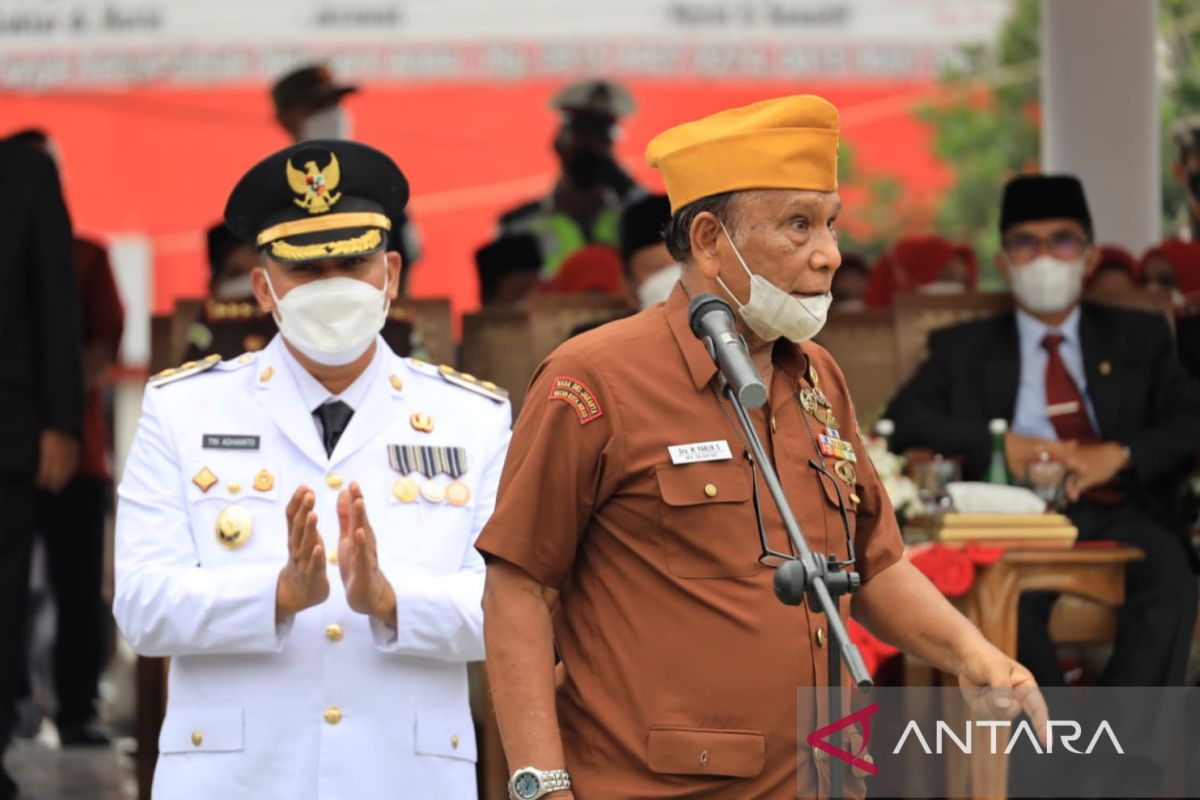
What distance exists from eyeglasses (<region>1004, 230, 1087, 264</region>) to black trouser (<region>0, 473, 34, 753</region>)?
329 centimetres

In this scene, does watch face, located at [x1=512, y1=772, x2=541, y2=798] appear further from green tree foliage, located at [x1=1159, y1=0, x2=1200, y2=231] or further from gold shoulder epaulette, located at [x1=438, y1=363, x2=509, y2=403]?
green tree foliage, located at [x1=1159, y1=0, x2=1200, y2=231]

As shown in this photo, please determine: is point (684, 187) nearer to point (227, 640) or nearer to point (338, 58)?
point (227, 640)

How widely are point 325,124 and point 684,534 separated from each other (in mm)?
7562

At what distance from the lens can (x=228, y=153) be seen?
47.9 feet

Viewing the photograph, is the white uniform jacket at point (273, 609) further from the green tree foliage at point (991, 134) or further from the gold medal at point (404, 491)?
the green tree foliage at point (991, 134)

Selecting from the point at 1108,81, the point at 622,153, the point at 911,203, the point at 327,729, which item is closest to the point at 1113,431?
the point at 1108,81

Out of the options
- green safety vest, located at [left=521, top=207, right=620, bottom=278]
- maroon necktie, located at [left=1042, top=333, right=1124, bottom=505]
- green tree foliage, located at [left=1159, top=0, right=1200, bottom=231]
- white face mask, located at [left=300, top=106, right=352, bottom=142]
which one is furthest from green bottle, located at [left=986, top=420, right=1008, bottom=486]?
green tree foliage, located at [left=1159, top=0, right=1200, bottom=231]

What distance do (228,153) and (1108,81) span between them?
735 cm

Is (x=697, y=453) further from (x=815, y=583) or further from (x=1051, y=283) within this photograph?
(x=1051, y=283)

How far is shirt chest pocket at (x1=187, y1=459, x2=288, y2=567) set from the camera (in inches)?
144

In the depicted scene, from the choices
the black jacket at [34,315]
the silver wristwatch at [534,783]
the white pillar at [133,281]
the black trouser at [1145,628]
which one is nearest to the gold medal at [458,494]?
the silver wristwatch at [534,783]

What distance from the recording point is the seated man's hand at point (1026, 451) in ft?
20.8

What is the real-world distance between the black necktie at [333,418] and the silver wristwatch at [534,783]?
3.82 feet

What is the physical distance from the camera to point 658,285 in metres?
6.51
